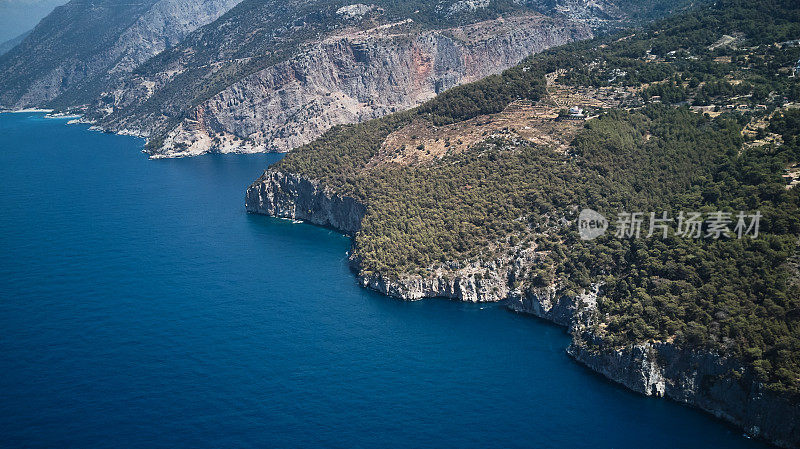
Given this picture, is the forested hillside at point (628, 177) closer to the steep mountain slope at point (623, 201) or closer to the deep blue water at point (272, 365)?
the steep mountain slope at point (623, 201)

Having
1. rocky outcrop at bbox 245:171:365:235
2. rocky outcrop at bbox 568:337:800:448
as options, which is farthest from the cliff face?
rocky outcrop at bbox 245:171:365:235

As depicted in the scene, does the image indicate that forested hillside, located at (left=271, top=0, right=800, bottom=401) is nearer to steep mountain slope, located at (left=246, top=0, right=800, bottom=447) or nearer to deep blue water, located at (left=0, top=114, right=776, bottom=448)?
steep mountain slope, located at (left=246, top=0, right=800, bottom=447)

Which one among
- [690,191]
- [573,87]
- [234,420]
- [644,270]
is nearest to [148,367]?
[234,420]

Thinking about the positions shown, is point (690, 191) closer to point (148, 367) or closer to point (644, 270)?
point (644, 270)

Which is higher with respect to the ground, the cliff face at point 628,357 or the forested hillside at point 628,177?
the forested hillside at point 628,177

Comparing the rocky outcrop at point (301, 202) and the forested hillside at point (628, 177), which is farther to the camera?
the rocky outcrop at point (301, 202)

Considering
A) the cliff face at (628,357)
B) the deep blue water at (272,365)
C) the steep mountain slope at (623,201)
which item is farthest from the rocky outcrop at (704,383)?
the deep blue water at (272,365)

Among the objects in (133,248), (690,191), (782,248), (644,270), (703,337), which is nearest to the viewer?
(703,337)
